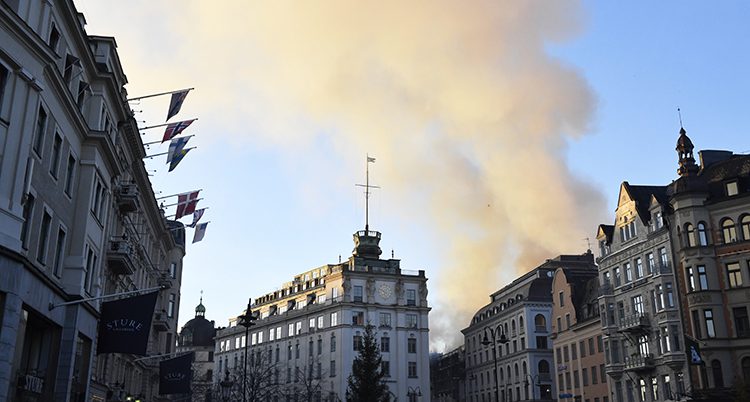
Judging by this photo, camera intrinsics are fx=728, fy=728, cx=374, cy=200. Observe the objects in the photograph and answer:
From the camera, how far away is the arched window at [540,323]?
9794 centimetres

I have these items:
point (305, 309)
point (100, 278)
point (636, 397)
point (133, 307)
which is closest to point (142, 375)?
point (100, 278)

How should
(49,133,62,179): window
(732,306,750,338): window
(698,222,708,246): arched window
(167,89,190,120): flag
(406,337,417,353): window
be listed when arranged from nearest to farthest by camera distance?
(49,133,62,179): window → (167,89,190,120): flag → (732,306,750,338): window → (698,222,708,246): arched window → (406,337,417,353): window

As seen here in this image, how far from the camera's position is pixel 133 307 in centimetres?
3238

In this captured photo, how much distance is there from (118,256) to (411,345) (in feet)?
237

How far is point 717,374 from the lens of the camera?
53.4 meters

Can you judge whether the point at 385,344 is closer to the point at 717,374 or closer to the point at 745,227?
the point at 717,374

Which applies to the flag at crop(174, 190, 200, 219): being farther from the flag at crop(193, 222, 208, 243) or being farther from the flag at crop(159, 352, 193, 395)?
the flag at crop(159, 352, 193, 395)

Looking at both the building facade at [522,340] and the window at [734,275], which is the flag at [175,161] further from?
the building facade at [522,340]

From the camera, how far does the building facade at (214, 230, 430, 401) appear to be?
104 m

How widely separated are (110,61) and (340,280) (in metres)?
73.4

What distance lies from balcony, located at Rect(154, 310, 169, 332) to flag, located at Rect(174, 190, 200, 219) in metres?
14.8

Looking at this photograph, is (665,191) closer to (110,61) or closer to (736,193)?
(736,193)

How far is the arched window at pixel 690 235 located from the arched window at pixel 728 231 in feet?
6.93

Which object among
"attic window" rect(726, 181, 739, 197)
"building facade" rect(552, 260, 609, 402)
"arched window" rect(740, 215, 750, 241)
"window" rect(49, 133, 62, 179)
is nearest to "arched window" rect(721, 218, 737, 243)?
"arched window" rect(740, 215, 750, 241)
